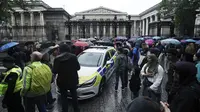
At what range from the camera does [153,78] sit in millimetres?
4387

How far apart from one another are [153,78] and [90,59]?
11.6 feet

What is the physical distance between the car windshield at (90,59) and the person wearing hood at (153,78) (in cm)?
279

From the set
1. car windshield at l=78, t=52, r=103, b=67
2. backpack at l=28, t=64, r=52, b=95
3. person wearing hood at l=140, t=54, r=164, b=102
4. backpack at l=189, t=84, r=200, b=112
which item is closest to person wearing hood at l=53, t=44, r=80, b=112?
backpack at l=28, t=64, r=52, b=95

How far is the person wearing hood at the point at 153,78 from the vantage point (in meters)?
4.23

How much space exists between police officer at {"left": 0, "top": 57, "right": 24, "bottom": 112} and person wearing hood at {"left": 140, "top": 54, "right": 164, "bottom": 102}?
3068 mm

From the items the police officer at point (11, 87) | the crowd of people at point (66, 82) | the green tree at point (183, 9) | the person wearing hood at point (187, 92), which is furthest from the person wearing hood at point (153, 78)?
the green tree at point (183, 9)

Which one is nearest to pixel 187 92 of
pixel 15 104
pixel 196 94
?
pixel 196 94

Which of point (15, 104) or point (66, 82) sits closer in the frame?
point (15, 104)

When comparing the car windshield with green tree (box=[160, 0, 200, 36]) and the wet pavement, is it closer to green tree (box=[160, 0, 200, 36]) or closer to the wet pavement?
the wet pavement

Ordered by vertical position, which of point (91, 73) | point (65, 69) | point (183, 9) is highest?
point (183, 9)

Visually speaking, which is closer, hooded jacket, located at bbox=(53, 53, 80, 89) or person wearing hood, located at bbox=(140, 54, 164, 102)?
person wearing hood, located at bbox=(140, 54, 164, 102)

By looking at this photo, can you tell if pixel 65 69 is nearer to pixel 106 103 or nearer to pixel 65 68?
pixel 65 68

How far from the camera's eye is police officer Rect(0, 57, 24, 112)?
357cm

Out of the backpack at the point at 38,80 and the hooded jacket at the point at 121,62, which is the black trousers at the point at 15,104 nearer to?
the backpack at the point at 38,80
